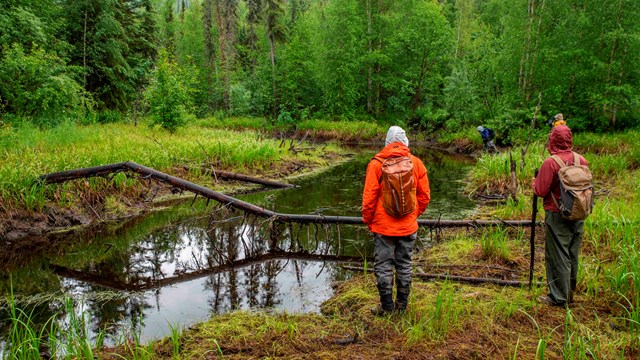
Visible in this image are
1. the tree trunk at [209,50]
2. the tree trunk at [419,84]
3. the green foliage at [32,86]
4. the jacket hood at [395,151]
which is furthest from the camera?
the tree trunk at [209,50]

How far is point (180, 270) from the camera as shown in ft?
22.6

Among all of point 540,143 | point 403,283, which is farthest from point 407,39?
point 403,283

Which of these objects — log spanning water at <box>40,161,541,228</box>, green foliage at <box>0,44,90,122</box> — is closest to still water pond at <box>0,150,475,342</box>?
log spanning water at <box>40,161,541,228</box>

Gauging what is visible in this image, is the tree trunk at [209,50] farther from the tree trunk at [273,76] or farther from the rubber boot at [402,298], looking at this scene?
the rubber boot at [402,298]

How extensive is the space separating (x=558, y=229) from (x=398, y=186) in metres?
1.91

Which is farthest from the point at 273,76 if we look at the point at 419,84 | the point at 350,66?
the point at 419,84

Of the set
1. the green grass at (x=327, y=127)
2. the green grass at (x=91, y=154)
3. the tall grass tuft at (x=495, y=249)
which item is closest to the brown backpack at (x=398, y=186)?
the tall grass tuft at (x=495, y=249)

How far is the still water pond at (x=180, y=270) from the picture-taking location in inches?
213

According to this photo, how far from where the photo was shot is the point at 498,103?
20.3 meters

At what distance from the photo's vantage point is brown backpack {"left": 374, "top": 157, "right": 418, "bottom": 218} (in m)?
4.30

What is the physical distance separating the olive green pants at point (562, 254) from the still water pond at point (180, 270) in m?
2.78

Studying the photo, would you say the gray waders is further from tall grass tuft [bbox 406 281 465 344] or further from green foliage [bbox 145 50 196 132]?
green foliage [bbox 145 50 196 132]

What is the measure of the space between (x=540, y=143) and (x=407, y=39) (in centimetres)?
1686

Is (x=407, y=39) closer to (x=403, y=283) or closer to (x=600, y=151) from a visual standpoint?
(x=600, y=151)
